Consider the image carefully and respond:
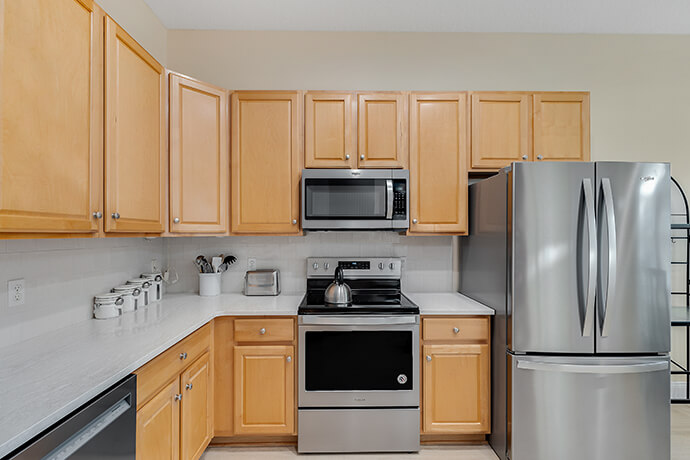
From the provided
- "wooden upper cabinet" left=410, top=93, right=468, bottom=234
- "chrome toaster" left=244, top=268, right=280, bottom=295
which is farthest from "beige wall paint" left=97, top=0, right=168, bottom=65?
"wooden upper cabinet" left=410, top=93, right=468, bottom=234

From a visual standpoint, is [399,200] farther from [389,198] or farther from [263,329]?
[263,329]

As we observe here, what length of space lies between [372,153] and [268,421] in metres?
1.83

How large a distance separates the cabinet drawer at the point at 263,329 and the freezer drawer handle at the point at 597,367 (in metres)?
1.34

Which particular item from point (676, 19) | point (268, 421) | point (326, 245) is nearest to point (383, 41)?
point (326, 245)

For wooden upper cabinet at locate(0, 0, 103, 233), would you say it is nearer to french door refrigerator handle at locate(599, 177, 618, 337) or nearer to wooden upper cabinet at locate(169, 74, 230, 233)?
wooden upper cabinet at locate(169, 74, 230, 233)

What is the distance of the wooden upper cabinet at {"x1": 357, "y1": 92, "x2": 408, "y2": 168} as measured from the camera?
2543 mm

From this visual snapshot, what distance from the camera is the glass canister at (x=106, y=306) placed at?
1.95 m

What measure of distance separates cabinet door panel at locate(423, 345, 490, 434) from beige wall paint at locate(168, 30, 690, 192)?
1.91 meters

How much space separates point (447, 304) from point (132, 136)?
205 centimetres

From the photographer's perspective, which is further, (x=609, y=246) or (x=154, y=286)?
(x=154, y=286)

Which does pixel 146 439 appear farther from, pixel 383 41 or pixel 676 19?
pixel 676 19

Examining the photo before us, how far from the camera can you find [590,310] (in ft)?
6.44

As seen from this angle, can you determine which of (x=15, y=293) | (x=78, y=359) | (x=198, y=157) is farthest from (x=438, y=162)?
(x=15, y=293)

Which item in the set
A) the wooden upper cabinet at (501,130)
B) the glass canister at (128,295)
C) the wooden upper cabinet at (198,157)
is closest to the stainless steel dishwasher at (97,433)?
the glass canister at (128,295)
